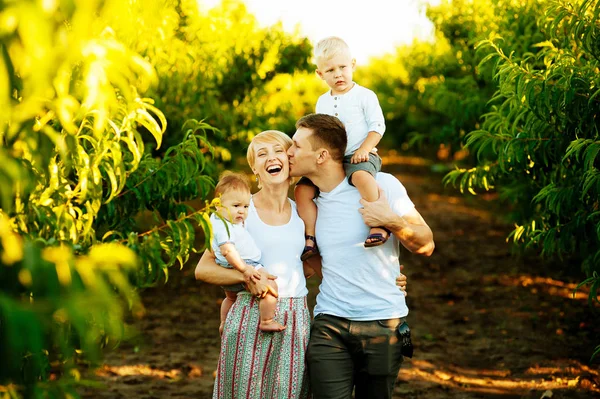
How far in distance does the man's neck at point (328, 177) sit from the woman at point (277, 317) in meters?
0.22

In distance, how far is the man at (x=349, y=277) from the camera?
3941 millimetres

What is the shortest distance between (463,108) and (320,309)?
6249 millimetres

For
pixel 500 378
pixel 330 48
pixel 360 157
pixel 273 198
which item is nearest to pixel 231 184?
pixel 273 198

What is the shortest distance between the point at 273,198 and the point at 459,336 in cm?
573

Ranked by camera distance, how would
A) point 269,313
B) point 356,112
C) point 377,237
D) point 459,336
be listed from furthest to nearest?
point 459,336 < point 356,112 < point 377,237 < point 269,313

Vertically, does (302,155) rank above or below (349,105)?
below

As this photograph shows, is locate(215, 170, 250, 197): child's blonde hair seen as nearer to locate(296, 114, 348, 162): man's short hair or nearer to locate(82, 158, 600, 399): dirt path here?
locate(296, 114, 348, 162): man's short hair

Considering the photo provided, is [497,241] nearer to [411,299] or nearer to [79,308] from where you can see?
[411,299]

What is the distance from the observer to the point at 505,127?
5871 mm

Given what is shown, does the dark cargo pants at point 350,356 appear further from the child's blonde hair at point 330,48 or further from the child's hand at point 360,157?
the child's blonde hair at point 330,48

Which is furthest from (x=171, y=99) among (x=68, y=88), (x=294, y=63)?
(x=68, y=88)

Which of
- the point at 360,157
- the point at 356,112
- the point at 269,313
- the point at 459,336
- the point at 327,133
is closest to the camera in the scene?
the point at 269,313

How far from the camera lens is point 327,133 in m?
4.08

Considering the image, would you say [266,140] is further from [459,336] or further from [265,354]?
[459,336]
